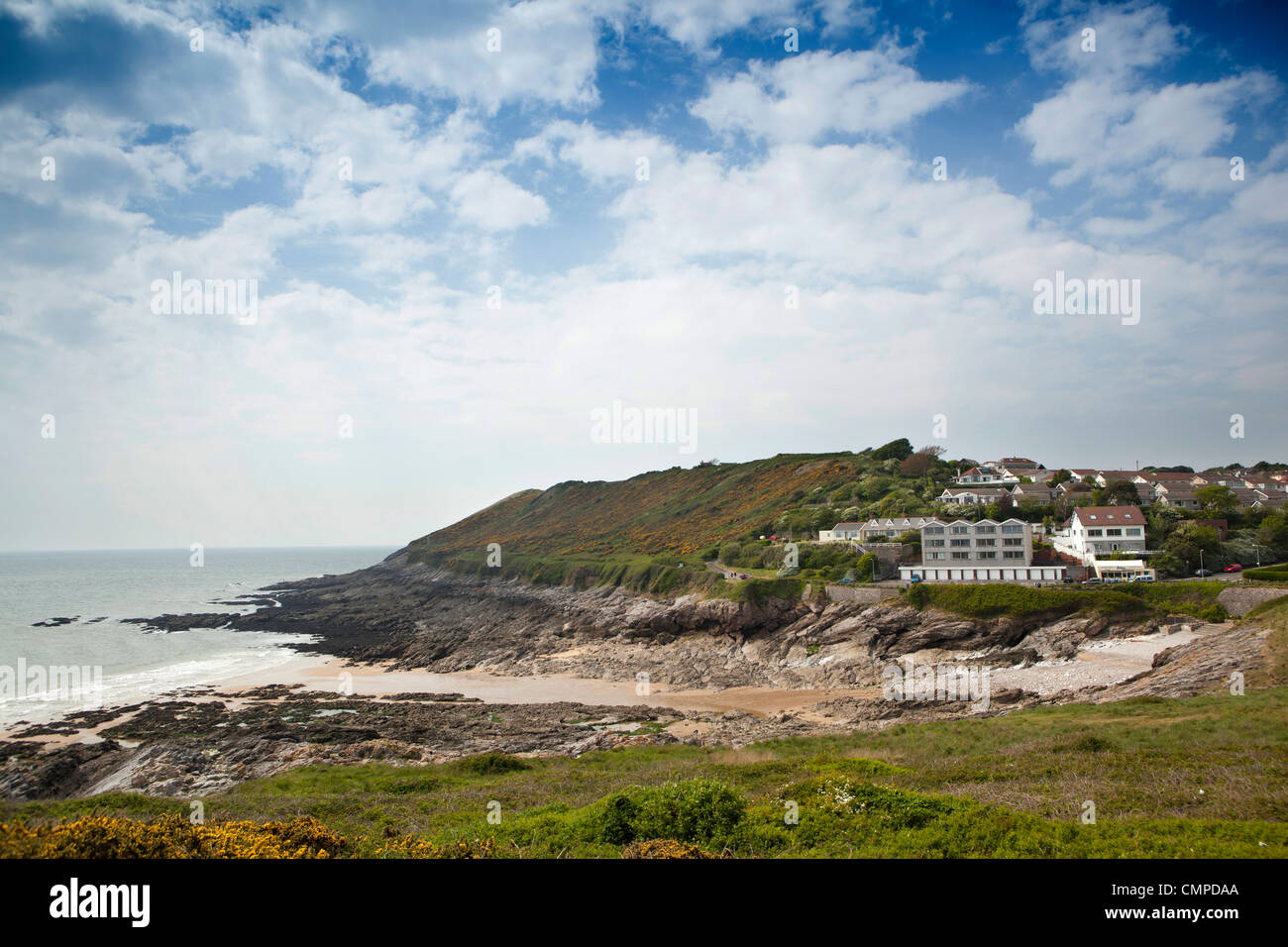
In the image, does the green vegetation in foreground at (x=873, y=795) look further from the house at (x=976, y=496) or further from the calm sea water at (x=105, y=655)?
the house at (x=976, y=496)

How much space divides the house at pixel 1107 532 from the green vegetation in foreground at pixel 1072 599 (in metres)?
14.3

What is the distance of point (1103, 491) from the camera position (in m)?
71.6

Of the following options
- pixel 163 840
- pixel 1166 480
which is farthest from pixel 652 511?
pixel 163 840

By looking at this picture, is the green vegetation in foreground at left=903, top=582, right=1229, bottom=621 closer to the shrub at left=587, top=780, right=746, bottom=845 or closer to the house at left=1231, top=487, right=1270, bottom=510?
the shrub at left=587, top=780, right=746, bottom=845

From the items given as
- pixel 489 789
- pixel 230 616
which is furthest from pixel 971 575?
pixel 230 616

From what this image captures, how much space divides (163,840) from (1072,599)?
49257 mm

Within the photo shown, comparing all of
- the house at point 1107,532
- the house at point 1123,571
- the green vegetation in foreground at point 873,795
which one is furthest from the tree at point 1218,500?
the green vegetation in foreground at point 873,795

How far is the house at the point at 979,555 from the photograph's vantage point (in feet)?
167

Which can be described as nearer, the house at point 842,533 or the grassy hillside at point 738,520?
the grassy hillside at point 738,520

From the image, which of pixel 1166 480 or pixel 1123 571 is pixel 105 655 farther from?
pixel 1166 480

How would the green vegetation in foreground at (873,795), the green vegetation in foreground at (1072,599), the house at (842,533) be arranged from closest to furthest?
the green vegetation in foreground at (873,795) < the green vegetation in foreground at (1072,599) < the house at (842,533)

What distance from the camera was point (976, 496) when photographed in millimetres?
73062
